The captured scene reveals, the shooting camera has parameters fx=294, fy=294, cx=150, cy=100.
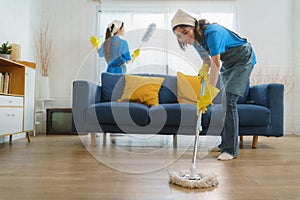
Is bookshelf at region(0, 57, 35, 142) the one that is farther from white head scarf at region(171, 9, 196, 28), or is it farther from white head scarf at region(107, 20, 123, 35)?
white head scarf at region(171, 9, 196, 28)

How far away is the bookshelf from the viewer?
2633 millimetres

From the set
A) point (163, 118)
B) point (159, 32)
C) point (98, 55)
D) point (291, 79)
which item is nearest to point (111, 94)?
point (163, 118)

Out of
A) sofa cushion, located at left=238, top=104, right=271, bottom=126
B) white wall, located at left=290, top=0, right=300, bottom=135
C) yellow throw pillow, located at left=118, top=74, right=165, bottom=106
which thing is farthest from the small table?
white wall, located at left=290, top=0, right=300, bottom=135

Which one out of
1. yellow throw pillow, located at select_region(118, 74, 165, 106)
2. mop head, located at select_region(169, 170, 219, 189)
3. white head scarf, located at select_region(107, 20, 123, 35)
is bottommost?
mop head, located at select_region(169, 170, 219, 189)

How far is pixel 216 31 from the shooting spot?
1.82 m

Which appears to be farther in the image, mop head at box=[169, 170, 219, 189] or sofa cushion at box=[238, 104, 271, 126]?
sofa cushion at box=[238, 104, 271, 126]

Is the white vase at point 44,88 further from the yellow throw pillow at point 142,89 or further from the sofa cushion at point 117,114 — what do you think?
the sofa cushion at point 117,114

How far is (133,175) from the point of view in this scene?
153cm

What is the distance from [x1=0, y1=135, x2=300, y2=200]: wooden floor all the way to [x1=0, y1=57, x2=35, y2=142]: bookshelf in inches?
15.9

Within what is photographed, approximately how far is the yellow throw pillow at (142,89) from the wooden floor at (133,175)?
0.73 m

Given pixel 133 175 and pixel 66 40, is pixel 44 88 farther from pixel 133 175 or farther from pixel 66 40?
pixel 133 175

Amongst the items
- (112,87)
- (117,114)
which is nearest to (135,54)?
(112,87)

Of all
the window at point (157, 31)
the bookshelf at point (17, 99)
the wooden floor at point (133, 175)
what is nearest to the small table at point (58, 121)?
the bookshelf at point (17, 99)

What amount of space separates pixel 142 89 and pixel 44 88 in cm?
175
